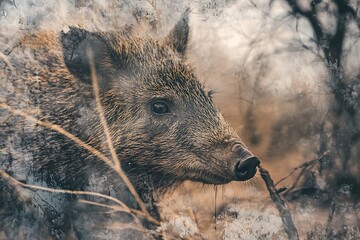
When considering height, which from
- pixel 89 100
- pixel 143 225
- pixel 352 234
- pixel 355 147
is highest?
pixel 89 100

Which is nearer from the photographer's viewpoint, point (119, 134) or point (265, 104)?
point (119, 134)

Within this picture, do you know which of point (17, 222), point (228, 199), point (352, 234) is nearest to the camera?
point (17, 222)

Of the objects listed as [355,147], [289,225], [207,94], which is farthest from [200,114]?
[355,147]

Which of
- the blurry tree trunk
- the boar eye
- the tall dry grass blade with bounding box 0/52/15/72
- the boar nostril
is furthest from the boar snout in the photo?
the tall dry grass blade with bounding box 0/52/15/72

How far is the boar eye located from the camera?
346cm

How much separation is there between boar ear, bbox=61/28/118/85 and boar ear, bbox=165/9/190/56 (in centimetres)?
46

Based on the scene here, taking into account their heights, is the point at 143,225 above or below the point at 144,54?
below

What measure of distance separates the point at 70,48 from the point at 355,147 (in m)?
2.36

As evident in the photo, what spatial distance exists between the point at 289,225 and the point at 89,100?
5.80ft

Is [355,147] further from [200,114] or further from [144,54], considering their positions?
[144,54]

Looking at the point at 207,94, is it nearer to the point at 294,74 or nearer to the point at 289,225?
the point at 294,74

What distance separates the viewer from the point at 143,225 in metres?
3.58

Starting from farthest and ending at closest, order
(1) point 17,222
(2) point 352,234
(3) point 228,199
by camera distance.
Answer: (2) point 352,234
(3) point 228,199
(1) point 17,222

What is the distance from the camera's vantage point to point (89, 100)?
137 inches
